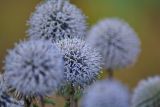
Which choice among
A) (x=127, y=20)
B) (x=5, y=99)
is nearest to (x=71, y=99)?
(x=5, y=99)

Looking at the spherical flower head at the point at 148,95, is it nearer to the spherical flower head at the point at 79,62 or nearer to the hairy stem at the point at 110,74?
the hairy stem at the point at 110,74

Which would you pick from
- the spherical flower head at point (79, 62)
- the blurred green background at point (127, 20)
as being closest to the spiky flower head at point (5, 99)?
the spherical flower head at point (79, 62)

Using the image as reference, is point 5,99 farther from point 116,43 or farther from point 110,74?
point 116,43

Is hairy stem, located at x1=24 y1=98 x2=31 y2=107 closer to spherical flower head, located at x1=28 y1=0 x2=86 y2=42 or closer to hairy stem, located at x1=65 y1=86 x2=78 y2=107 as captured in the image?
hairy stem, located at x1=65 y1=86 x2=78 y2=107

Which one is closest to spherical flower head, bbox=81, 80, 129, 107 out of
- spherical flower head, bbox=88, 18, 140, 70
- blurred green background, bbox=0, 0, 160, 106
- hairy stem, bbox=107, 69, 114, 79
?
hairy stem, bbox=107, 69, 114, 79

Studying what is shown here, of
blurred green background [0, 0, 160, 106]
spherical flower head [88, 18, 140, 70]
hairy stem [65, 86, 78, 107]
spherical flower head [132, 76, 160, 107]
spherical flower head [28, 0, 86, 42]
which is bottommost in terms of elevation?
hairy stem [65, 86, 78, 107]

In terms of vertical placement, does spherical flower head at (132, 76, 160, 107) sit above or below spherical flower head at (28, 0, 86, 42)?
below
